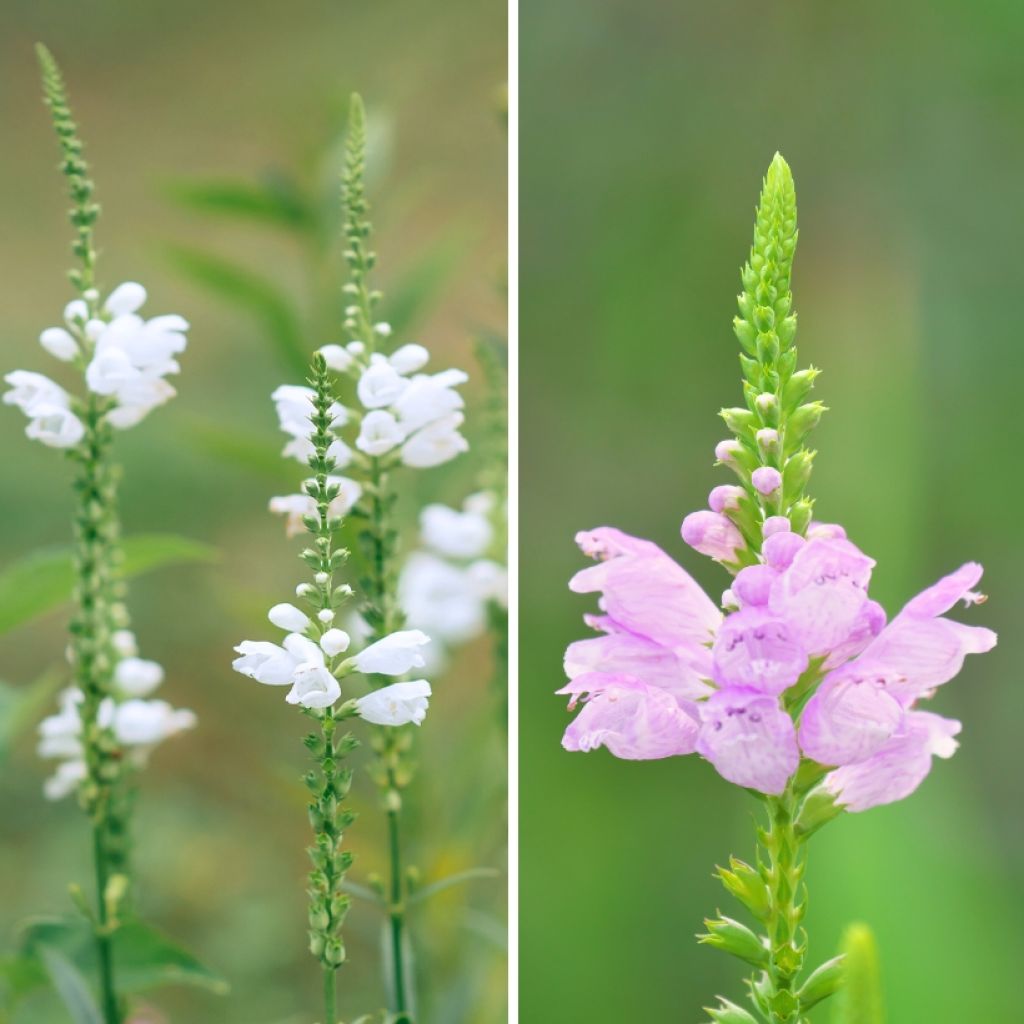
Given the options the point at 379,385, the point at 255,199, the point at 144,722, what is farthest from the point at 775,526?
the point at 255,199

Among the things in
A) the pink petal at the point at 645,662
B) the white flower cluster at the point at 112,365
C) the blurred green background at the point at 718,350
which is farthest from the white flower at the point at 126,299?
the blurred green background at the point at 718,350

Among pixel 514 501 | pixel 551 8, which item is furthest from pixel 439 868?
pixel 551 8

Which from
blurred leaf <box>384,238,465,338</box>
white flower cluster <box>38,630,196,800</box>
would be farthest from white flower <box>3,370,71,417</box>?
blurred leaf <box>384,238,465,338</box>

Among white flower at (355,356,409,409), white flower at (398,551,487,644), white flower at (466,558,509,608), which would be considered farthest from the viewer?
white flower at (398,551,487,644)

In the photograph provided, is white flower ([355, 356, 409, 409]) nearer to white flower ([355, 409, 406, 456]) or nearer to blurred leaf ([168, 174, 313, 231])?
white flower ([355, 409, 406, 456])

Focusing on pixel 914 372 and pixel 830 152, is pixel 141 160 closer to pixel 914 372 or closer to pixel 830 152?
pixel 830 152

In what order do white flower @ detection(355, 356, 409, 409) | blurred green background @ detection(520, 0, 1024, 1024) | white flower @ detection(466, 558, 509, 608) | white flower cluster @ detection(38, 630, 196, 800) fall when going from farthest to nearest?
blurred green background @ detection(520, 0, 1024, 1024), white flower @ detection(466, 558, 509, 608), white flower cluster @ detection(38, 630, 196, 800), white flower @ detection(355, 356, 409, 409)

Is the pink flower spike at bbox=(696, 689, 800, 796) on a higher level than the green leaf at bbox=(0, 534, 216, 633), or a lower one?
lower
